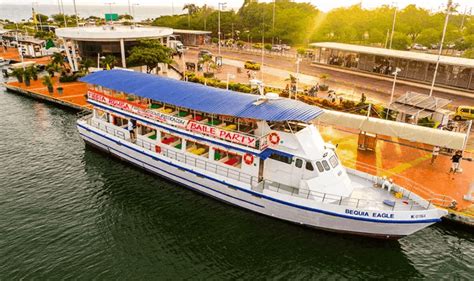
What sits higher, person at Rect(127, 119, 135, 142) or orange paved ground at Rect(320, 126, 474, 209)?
person at Rect(127, 119, 135, 142)

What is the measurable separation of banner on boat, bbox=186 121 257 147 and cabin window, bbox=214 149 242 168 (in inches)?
61.9

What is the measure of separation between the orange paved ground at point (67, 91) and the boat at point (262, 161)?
21480 millimetres

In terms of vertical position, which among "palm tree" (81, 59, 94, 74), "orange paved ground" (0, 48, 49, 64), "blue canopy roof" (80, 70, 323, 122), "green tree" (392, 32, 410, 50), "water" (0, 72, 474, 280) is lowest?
"water" (0, 72, 474, 280)

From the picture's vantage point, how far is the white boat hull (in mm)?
20328

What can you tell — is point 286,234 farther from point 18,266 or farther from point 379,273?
point 18,266

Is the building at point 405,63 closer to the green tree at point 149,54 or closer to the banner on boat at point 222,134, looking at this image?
the green tree at point 149,54

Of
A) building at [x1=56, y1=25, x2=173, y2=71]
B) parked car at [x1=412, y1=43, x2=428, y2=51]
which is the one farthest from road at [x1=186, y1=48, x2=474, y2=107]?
parked car at [x1=412, y1=43, x2=428, y2=51]

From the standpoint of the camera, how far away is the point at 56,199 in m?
25.9

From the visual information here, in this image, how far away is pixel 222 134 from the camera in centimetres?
2469

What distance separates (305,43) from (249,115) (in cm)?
7522

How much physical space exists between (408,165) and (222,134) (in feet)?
56.1

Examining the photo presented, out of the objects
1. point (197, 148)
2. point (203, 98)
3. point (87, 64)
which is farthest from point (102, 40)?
point (197, 148)

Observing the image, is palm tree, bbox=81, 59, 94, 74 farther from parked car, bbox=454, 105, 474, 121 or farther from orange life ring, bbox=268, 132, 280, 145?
parked car, bbox=454, 105, 474, 121

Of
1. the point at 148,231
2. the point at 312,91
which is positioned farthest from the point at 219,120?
the point at 312,91
